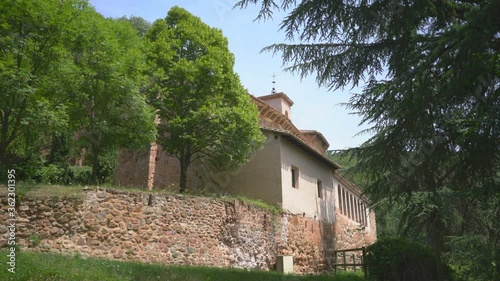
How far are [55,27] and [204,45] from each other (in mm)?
5650

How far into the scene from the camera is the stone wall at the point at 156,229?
10.6 m

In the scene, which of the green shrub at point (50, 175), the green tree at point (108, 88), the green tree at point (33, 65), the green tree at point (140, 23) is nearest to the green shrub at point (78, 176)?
the green shrub at point (50, 175)

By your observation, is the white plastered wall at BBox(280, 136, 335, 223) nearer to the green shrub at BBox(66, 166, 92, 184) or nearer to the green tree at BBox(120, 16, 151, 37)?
the green shrub at BBox(66, 166, 92, 184)

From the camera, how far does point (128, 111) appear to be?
1338 cm

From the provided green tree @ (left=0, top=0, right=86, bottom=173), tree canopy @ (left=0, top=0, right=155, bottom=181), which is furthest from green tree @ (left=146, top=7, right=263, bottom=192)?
green tree @ (left=0, top=0, right=86, bottom=173)

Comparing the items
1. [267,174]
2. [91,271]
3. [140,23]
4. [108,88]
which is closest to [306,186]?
[267,174]

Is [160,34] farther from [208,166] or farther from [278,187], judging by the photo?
[278,187]

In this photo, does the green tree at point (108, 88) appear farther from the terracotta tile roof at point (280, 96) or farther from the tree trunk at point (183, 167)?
the terracotta tile roof at point (280, 96)

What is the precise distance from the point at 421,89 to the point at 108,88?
9.18 m

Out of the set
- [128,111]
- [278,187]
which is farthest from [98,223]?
[278,187]

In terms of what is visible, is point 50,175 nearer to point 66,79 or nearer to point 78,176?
point 78,176

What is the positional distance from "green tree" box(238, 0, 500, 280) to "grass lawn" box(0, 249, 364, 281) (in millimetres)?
4139

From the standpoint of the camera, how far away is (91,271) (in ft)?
28.1

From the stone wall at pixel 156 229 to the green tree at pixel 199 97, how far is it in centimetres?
220
